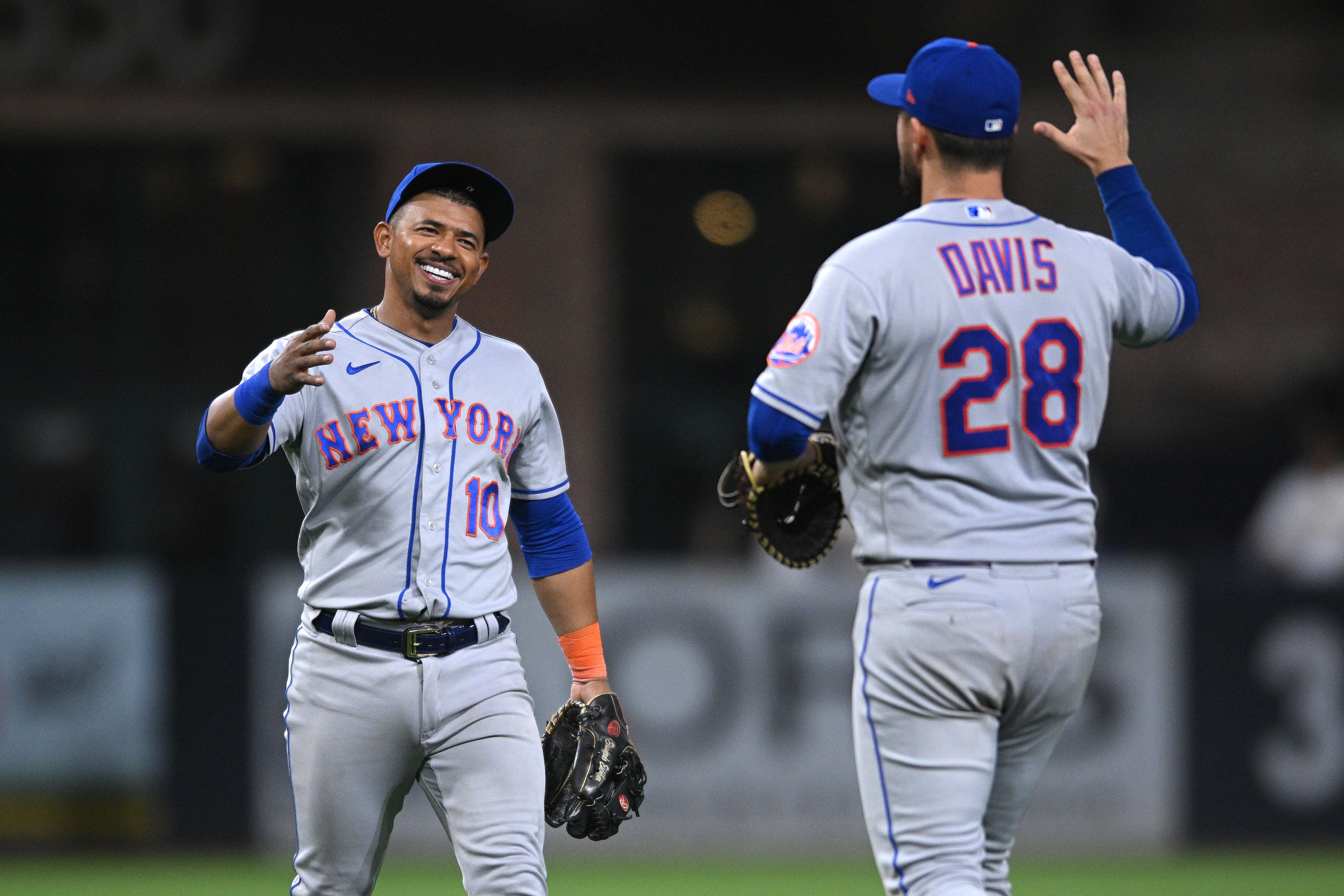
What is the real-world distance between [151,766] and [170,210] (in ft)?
18.1

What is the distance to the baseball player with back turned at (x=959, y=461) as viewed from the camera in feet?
11.6

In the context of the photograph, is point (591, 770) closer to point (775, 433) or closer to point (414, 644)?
point (414, 644)

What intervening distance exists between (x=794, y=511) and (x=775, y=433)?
1.85 feet

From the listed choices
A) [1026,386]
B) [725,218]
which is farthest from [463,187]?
[725,218]

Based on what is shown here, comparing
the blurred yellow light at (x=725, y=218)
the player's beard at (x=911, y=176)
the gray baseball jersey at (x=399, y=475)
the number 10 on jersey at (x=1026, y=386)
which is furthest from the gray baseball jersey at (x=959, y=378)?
the blurred yellow light at (x=725, y=218)

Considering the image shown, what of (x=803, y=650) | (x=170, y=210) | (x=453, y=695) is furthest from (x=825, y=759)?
(x=170, y=210)

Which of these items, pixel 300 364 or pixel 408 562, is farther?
pixel 408 562

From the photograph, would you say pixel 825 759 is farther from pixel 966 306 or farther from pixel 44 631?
pixel 966 306

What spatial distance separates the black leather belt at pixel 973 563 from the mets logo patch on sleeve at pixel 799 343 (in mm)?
496

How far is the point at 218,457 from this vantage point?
4066 mm

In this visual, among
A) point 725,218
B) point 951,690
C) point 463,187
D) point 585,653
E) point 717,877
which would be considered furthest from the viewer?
point 725,218

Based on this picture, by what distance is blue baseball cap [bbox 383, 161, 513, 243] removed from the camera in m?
4.32

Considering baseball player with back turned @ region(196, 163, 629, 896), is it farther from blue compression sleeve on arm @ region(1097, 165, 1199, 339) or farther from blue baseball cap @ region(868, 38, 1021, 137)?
blue compression sleeve on arm @ region(1097, 165, 1199, 339)

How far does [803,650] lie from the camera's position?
9367 millimetres
